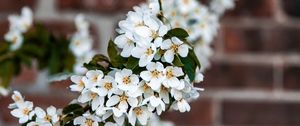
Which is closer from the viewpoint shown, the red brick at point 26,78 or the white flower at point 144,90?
the white flower at point 144,90

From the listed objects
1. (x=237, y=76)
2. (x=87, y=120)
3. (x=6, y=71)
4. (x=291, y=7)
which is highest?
(x=291, y=7)

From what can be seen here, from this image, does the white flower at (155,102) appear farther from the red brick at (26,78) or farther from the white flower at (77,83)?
the red brick at (26,78)

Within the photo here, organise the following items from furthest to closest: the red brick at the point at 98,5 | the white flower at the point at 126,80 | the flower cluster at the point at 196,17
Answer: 1. the red brick at the point at 98,5
2. the flower cluster at the point at 196,17
3. the white flower at the point at 126,80

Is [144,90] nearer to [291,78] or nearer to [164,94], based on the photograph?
[164,94]

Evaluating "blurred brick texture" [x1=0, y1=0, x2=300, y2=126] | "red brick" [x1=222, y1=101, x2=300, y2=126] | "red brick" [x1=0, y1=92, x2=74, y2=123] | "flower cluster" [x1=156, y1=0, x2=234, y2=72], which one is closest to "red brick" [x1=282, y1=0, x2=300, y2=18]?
"blurred brick texture" [x1=0, y1=0, x2=300, y2=126]

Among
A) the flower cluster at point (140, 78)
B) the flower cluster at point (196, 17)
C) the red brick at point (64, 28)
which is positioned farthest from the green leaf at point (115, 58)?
the red brick at point (64, 28)

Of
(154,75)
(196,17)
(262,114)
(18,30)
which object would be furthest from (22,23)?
(262,114)
